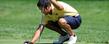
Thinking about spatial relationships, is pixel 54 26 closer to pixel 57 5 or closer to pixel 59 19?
pixel 59 19

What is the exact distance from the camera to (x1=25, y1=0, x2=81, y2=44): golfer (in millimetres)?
7781

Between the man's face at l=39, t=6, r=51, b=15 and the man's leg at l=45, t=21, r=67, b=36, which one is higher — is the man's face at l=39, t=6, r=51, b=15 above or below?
above

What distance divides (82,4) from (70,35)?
641 inches

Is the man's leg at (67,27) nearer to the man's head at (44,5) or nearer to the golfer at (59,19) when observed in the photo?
the golfer at (59,19)

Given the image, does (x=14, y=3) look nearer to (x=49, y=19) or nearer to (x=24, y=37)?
(x=24, y=37)

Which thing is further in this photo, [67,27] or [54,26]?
[54,26]

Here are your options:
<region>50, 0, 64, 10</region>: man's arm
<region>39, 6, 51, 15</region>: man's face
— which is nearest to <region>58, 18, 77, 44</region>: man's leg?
<region>50, 0, 64, 10</region>: man's arm

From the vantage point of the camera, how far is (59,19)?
8.16 m

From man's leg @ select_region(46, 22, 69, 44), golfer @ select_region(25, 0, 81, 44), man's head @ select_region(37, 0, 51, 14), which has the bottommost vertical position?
man's leg @ select_region(46, 22, 69, 44)

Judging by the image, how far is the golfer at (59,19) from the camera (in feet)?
25.5

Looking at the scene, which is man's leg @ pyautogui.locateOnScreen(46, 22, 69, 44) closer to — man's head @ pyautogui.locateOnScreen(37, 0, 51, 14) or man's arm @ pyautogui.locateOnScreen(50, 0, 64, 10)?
man's arm @ pyautogui.locateOnScreen(50, 0, 64, 10)

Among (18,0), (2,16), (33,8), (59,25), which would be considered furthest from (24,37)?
(18,0)

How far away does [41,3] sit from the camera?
7711 millimetres

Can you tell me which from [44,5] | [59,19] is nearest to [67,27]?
[59,19]
